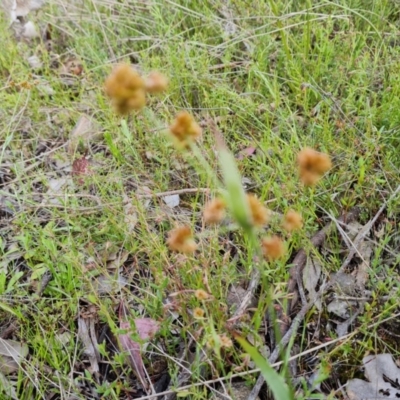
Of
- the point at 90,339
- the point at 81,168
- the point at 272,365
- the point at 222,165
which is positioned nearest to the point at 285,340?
the point at 272,365

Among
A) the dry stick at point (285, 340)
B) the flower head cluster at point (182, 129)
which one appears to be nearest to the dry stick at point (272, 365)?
the dry stick at point (285, 340)

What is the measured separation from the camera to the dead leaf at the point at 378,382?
3.63 feet

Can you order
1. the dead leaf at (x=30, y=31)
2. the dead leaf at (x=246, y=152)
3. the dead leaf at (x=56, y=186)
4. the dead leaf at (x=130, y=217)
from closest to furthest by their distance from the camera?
the dead leaf at (x=130, y=217) < the dead leaf at (x=246, y=152) < the dead leaf at (x=56, y=186) < the dead leaf at (x=30, y=31)

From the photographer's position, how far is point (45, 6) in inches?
108

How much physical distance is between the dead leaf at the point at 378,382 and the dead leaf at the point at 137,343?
19.3 inches

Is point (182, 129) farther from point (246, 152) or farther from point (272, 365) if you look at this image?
point (246, 152)

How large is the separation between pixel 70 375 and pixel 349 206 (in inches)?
A: 35.3

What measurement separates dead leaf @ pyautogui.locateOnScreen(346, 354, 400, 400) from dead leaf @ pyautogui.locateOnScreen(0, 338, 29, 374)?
0.85m

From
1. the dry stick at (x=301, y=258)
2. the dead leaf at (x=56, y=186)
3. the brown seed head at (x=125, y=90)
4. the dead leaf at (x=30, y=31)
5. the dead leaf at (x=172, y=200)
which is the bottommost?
the dry stick at (x=301, y=258)

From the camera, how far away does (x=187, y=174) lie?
5.49ft

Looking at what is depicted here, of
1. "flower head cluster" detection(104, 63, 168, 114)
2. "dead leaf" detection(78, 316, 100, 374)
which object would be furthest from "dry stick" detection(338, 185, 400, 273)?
"flower head cluster" detection(104, 63, 168, 114)

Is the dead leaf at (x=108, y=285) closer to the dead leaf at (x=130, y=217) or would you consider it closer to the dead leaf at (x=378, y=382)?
the dead leaf at (x=130, y=217)

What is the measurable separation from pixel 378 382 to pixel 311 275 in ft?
1.07

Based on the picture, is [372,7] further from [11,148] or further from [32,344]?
[32,344]
